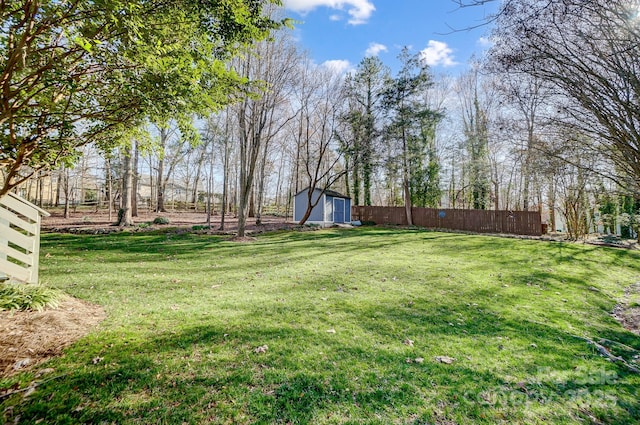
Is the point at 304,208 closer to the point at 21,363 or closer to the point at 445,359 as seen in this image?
the point at 445,359

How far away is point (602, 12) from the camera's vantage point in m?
3.78

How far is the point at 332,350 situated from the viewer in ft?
10.1

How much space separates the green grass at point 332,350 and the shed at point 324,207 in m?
13.8

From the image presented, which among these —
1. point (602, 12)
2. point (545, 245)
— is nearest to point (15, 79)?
point (602, 12)

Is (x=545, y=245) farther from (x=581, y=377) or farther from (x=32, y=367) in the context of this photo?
(x=32, y=367)

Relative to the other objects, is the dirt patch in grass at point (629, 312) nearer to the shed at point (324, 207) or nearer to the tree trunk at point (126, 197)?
the shed at point (324, 207)

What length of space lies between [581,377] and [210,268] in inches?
273

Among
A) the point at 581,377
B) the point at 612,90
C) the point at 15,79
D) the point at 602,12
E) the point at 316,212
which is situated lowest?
the point at 581,377

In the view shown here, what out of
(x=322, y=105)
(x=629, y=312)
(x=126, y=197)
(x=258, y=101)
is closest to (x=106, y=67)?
(x=629, y=312)

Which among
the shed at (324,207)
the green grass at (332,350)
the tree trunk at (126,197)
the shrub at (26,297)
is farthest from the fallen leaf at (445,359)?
the shed at (324,207)

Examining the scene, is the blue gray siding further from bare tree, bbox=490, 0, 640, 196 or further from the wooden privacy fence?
bare tree, bbox=490, 0, 640, 196

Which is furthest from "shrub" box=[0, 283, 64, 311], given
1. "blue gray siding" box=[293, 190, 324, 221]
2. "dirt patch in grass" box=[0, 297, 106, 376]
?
"blue gray siding" box=[293, 190, 324, 221]

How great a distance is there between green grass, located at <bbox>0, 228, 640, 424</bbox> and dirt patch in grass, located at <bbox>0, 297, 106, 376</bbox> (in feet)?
0.67

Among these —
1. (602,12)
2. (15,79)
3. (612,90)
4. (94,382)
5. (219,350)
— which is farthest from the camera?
(612,90)
